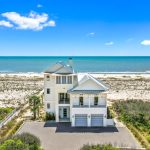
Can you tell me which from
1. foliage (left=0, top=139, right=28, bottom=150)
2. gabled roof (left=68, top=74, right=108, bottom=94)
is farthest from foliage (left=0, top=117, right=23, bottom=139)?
foliage (left=0, top=139, right=28, bottom=150)

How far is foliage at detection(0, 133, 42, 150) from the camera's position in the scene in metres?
20.4

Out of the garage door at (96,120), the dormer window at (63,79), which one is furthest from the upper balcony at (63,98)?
the garage door at (96,120)

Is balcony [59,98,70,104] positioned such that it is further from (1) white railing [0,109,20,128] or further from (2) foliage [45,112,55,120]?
(1) white railing [0,109,20,128]

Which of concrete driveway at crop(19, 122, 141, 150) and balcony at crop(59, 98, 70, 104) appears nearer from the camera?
concrete driveway at crop(19, 122, 141, 150)

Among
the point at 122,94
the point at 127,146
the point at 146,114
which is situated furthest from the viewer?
the point at 122,94

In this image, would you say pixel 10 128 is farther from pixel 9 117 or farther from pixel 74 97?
pixel 74 97


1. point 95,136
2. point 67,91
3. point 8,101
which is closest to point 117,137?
point 95,136

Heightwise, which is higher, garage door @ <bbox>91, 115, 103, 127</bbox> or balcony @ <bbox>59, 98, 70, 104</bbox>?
balcony @ <bbox>59, 98, 70, 104</bbox>

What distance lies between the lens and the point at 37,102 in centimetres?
3831

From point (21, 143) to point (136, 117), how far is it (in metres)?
18.4

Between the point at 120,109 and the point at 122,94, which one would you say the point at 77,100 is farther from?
the point at 122,94

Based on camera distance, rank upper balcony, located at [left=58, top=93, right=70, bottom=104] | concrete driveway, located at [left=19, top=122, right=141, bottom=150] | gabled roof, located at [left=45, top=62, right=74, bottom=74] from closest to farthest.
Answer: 1. concrete driveway, located at [left=19, top=122, right=141, bottom=150]
2. gabled roof, located at [left=45, top=62, right=74, bottom=74]
3. upper balcony, located at [left=58, top=93, right=70, bottom=104]

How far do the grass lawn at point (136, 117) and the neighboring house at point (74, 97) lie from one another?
362 centimetres

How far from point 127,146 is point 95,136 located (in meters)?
4.01
